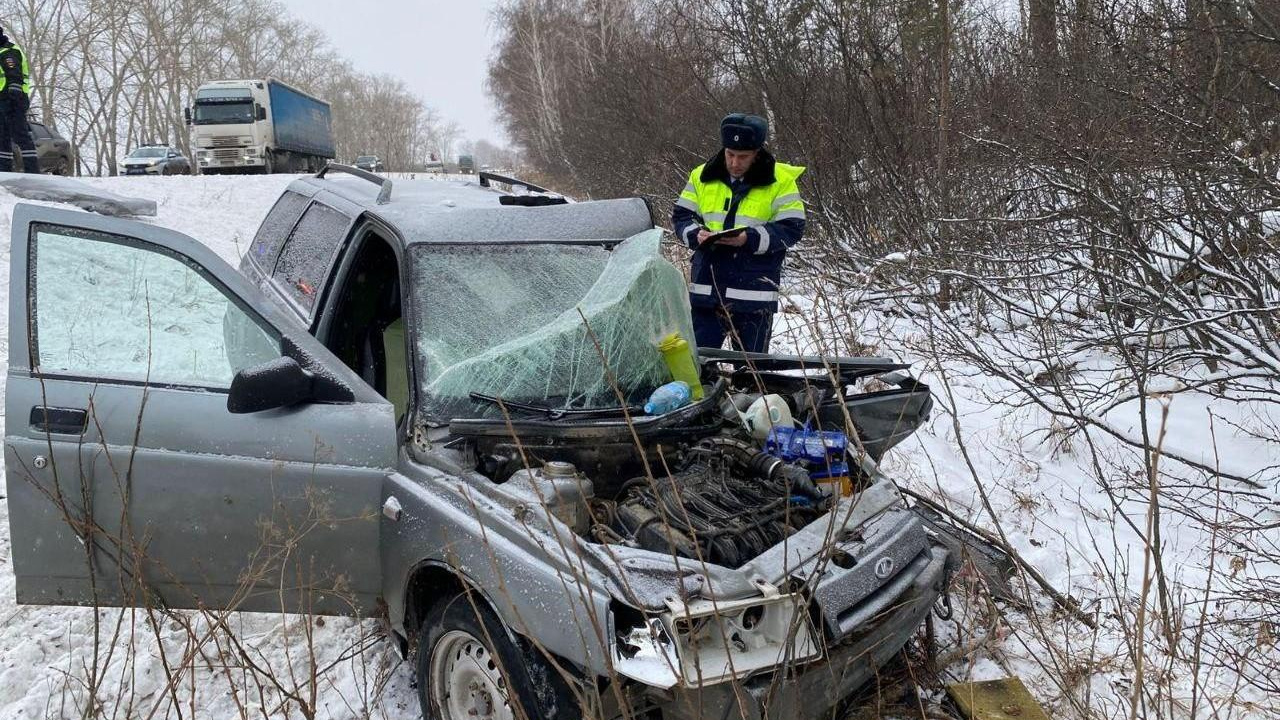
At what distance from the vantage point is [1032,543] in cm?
373

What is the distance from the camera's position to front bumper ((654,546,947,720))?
1.89 m

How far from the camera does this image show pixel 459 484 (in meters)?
2.27

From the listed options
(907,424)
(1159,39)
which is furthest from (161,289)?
(1159,39)

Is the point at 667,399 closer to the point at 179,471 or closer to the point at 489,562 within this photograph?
the point at 489,562

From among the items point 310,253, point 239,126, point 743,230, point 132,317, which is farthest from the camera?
point 239,126

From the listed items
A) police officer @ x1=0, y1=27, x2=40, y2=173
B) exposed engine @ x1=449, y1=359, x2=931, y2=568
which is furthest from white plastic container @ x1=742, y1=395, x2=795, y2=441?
police officer @ x1=0, y1=27, x2=40, y2=173

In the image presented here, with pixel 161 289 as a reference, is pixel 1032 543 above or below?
below

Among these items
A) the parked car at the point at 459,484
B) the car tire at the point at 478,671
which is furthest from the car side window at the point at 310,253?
the car tire at the point at 478,671

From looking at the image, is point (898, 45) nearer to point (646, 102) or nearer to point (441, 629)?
point (646, 102)

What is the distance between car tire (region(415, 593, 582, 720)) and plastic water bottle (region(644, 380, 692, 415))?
0.85 meters

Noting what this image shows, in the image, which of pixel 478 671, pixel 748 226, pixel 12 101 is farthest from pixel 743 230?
pixel 12 101

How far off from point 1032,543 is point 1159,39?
3541 mm

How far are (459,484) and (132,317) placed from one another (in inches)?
56.0

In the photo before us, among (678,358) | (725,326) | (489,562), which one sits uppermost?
(678,358)
